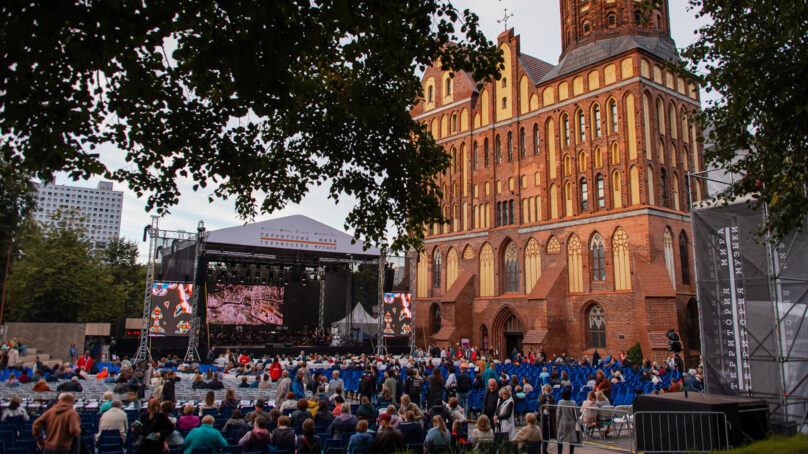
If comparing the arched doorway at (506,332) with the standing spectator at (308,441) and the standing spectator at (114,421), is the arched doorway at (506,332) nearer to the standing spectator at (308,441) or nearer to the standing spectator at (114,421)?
the standing spectator at (308,441)

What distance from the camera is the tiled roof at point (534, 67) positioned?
3281cm

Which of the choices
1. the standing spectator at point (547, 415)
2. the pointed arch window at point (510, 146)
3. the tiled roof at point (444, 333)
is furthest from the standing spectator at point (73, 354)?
the pointed arch window at point (510, 146)

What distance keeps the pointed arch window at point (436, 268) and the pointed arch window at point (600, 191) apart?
39.2 ft

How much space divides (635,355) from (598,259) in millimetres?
5575

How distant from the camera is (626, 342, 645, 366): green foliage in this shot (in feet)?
78.3

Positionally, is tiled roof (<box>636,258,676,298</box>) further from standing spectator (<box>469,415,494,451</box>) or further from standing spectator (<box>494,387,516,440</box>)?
standing spectator (<box>469,415,494,451</box>)

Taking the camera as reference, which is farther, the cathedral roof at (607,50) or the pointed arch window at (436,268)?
the pointed arch window at (436,268)

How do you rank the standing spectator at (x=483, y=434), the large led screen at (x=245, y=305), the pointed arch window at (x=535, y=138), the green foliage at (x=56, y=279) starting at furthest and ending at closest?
1. the green foliage at (x=56, y=279)
2. the pointed arch window at (x=535, y=138)
3. the large led screen at (x=245, y=305)
4. the standing spectator at (x=483, y=434)

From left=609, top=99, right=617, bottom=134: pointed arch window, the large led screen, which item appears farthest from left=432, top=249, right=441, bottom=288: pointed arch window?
left=609, top=99, right=617, bottom=134: pointed arch window

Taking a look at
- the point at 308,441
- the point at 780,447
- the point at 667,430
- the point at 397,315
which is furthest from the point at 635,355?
the point at 308,441

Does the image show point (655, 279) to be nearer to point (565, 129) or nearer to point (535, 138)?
point (565, 129)

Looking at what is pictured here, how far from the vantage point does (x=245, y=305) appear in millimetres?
32562

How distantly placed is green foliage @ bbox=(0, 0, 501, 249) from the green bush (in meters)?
18.7

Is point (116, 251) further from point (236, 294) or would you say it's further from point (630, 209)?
point (630, 209)
